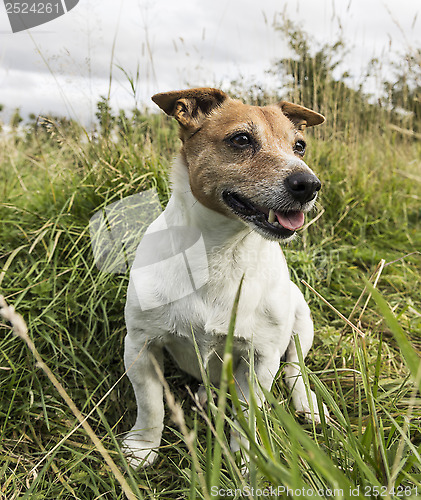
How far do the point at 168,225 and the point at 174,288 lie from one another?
0.97 feet

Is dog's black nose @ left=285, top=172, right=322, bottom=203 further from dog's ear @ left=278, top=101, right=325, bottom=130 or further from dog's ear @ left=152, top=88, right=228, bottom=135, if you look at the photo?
dog's ear @ left=278, top=101, right=325, bottom=130

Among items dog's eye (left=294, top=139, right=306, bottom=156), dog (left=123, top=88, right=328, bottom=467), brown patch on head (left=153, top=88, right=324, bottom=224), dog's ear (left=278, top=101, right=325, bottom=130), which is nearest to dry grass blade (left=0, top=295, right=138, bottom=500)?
dog (left=123, top=88, right=328, bottom=467)

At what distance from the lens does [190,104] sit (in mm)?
A: 1990

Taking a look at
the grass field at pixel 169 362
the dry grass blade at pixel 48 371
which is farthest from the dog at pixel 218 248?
the dry grass blade at pixel 48 371

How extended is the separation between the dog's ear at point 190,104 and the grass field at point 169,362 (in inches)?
35.6

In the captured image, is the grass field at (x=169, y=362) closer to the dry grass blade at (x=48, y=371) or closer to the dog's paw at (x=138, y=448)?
the dog's paw at (x=138, y=448)

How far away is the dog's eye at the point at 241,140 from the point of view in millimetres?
1854

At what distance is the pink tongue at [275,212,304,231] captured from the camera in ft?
5.85

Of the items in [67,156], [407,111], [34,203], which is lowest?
[34,203]

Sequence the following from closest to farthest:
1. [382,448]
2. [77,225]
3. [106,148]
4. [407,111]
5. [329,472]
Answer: [329,472] < [382,448] < [77,225] < [106,148] < [407,111]

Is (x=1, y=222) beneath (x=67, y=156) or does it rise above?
beneath

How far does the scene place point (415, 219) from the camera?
4273mm

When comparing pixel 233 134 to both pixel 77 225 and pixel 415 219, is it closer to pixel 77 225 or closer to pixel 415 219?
pixel 77 225

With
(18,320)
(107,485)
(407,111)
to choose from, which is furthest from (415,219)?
(18,320)
